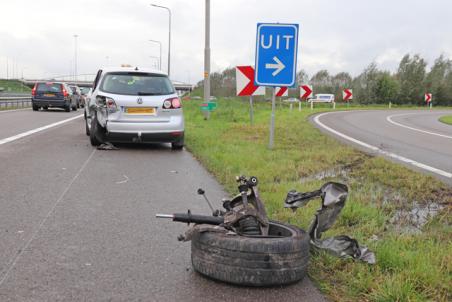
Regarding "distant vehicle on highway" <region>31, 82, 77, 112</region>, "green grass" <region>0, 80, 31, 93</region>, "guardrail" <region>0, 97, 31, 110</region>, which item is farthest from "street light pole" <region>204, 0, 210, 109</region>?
"green grass" <region>0, 80, 31, 93</region>

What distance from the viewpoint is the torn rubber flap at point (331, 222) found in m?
3.79

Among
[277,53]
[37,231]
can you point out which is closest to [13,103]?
[277,53]

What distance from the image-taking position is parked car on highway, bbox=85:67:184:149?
10086 mm

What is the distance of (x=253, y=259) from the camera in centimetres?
335

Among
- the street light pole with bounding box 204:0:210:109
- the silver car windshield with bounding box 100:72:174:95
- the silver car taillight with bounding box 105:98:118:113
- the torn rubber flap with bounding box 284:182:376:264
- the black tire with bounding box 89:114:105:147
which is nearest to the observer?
the torn rubber flap with bounding box 284:182:376:264

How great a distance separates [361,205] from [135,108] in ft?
19.2

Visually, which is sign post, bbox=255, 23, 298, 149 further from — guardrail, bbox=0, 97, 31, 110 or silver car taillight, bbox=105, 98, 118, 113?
guardrail, bbox=0, 97, 31, 110

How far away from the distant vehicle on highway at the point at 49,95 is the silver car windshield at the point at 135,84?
18787 mm

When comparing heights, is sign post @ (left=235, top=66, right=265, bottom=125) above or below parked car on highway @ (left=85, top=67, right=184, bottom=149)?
above

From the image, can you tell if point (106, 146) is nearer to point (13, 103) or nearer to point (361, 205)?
point (361, 205)

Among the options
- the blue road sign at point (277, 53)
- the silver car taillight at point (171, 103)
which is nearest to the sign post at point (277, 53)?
the blue road sign at point (277, 53)

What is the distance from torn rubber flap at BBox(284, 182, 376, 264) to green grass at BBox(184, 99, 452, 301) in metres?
0.08

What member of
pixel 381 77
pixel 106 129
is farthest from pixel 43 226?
pixel 381 77

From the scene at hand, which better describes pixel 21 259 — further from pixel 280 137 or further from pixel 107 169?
pixel 280 137
